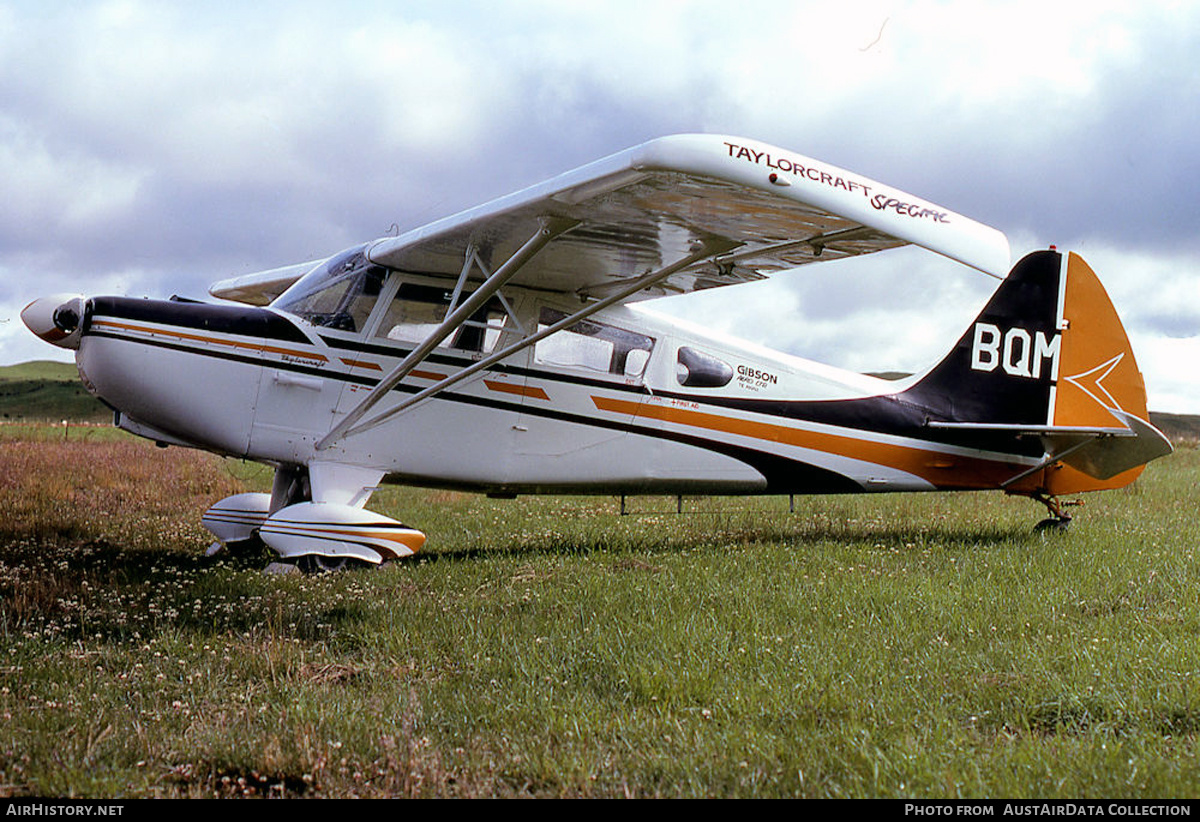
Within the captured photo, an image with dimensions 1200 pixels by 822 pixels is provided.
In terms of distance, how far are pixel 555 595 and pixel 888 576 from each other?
2.47 meters

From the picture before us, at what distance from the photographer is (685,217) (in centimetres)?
641

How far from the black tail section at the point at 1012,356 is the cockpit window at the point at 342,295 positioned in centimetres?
571

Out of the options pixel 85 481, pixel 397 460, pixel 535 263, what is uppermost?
pixel 535 263

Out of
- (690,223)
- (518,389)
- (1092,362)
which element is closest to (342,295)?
(518,389)

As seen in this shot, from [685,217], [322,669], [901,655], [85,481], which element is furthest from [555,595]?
[85,481]

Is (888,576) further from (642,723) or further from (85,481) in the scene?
(85,481)

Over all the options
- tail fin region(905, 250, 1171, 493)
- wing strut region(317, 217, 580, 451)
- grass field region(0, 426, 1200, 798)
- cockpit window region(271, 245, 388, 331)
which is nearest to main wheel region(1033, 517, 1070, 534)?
tail fin region(905, 250, 1171, 493)

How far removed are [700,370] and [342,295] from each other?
3.31 meters

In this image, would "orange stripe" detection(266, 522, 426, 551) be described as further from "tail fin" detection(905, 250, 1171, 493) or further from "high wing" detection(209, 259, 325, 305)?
"tail fin" detection(905, 250, 1171, 493)

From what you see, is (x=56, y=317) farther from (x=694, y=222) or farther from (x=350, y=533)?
(x=694, y=222)

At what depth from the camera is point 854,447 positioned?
901 cm

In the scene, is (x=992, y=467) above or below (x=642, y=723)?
above

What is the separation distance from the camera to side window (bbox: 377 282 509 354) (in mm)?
7742

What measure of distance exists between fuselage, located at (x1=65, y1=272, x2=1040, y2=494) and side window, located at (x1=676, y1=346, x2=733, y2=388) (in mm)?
16
